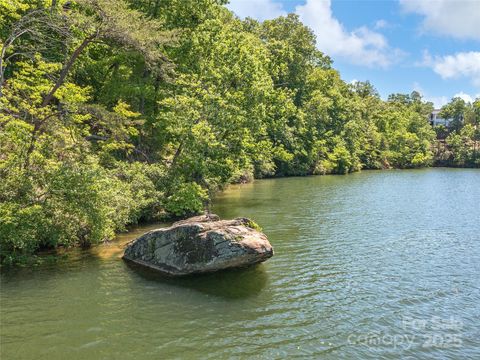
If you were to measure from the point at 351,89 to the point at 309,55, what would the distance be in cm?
2769

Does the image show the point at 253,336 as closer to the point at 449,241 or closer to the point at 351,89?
the point at 449,241

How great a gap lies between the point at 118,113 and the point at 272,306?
1499 cm

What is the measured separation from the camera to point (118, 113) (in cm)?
2200

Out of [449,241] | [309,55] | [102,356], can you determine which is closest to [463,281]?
[449,241]

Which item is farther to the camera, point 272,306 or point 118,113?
point 118,113

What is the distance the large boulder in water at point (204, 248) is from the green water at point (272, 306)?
57 cm

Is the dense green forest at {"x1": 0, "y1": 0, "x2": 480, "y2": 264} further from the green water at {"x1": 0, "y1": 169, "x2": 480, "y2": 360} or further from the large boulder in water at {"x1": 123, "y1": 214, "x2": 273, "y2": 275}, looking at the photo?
the large boulder in water at {"x1": 123, "y1": 214, "x2": 273, "y2": 275}

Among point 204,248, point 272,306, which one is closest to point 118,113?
point 204,248

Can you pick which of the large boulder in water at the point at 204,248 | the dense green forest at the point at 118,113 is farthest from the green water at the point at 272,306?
the dense green forest at the point at 118,113

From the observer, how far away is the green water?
945cm

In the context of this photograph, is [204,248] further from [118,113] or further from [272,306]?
[118,113]

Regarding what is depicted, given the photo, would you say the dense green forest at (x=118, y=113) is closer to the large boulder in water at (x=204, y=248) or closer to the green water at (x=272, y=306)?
the green water at (x=272, y=306)

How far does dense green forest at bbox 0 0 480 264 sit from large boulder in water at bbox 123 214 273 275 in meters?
3.11

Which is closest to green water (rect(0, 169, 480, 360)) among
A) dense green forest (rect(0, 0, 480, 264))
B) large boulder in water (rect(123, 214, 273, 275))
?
large boulder in water (rect(123, 214, 273, 275))
